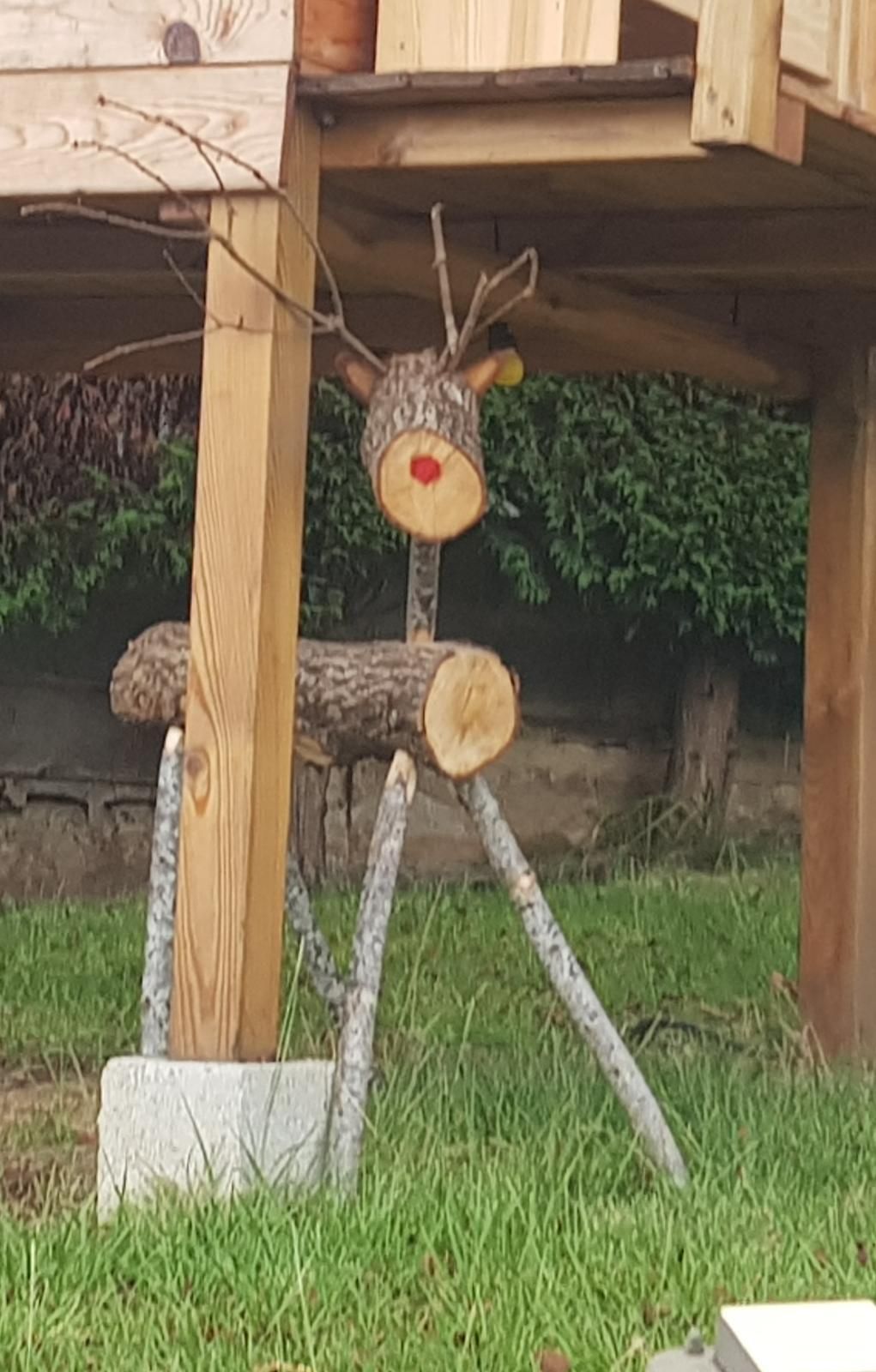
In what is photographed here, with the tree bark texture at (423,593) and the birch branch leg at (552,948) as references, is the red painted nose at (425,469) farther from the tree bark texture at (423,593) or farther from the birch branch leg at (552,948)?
the birch branch leg at (552,948)

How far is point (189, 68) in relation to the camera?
444 cm

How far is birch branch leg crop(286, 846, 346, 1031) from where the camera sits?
515 cm

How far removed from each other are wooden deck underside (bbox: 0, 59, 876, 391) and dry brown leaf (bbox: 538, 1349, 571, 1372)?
6.80ft

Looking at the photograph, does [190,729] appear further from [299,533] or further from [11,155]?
[11,155]

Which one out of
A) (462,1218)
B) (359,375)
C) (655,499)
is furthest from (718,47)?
(655,499)

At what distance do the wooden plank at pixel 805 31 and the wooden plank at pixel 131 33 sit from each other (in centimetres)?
75

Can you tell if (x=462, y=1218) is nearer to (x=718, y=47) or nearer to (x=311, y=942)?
(x=311, y=942)

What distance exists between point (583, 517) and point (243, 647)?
19.5 feet

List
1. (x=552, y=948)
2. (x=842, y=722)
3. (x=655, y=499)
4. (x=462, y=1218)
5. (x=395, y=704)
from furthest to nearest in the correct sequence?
1. (x=655, y=499)
2. (x=842, y=722)
3. (x=552, y=948)
4. (x=395, y=704)
5. (x=462, y=1218)

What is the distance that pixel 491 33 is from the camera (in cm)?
441

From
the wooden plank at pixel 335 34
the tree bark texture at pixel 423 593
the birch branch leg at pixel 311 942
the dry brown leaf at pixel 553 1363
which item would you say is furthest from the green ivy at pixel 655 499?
the dry brown leaf at pixel 553 1363

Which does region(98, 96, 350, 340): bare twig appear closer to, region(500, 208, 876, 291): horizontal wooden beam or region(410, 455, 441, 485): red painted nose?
region(410, 455, 441, 485): red painted nose

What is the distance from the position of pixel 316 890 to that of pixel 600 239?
4.52 meters

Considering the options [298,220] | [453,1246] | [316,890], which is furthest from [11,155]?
[316,890]
